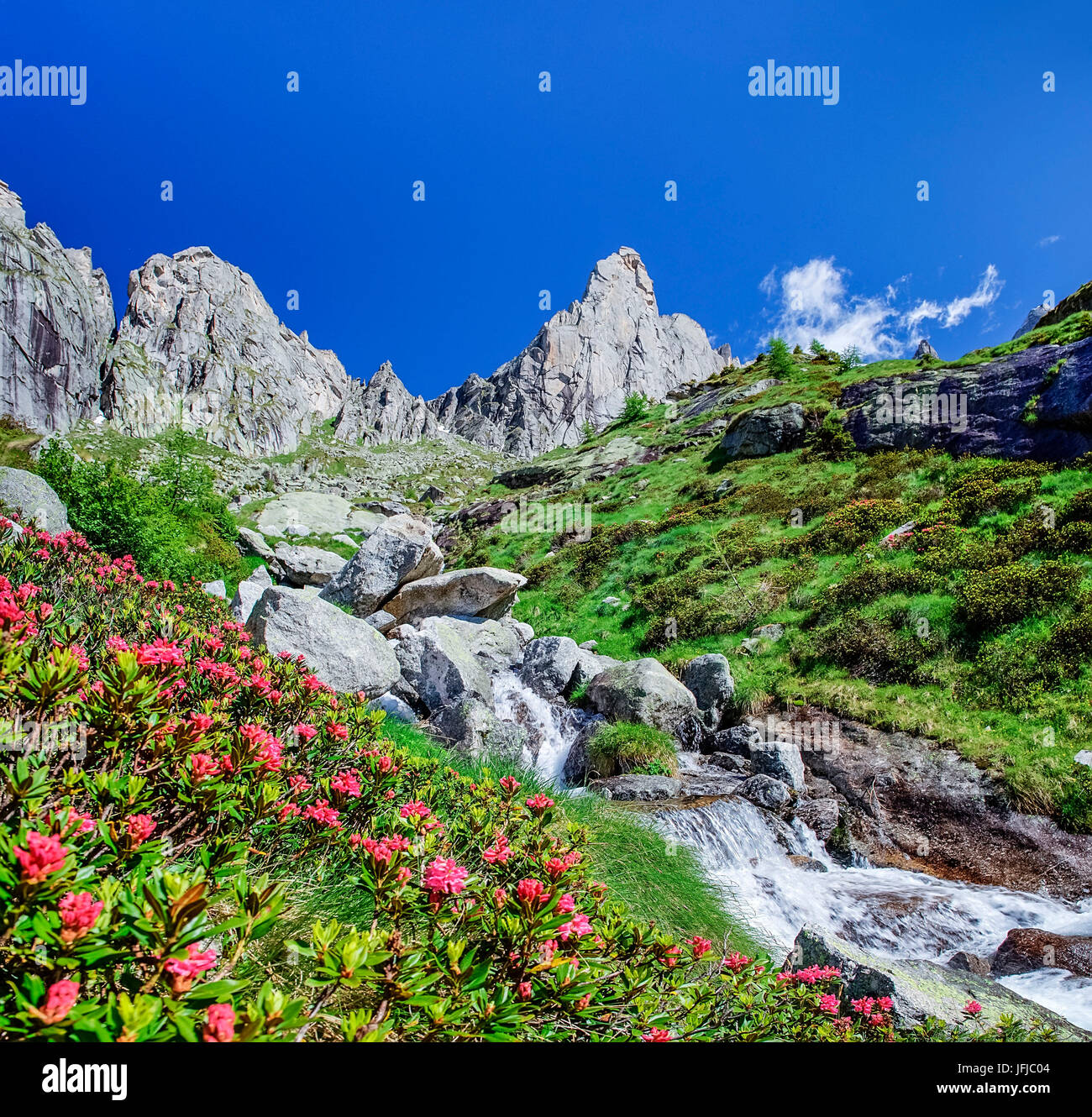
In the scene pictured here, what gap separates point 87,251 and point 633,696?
748 ft

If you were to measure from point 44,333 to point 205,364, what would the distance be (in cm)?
4260

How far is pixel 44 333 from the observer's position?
108 meters

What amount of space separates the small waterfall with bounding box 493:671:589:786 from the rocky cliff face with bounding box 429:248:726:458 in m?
161

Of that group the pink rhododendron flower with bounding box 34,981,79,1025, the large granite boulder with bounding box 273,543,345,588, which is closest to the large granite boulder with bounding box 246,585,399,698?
the pink rhododendron flower with bounding box 34,981,79,1025

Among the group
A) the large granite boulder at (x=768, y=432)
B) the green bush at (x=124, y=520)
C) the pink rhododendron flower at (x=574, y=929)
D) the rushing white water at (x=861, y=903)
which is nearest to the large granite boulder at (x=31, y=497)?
the green bush at (x=124, y=520)

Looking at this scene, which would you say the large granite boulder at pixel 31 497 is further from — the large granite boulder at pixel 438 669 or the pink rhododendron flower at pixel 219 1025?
the pink rhododendron flower at pixel 219 1025

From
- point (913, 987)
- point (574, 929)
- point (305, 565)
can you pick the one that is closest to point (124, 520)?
point (305, 565)

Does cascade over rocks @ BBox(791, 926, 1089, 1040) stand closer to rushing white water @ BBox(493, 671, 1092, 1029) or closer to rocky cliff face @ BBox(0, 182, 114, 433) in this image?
rushing white water @ BBox(493, 671, 1092, 1029)

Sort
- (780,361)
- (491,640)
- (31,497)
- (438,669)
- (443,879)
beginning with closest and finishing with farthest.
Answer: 1. (443,879)
2. (31,497)
3. (438,669)
4. (491,640)
5. (780,361)

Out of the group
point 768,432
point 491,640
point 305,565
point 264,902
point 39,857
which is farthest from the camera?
point 768,432

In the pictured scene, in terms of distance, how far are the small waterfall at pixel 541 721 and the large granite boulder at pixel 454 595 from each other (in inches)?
158

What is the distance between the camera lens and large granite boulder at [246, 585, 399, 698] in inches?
346

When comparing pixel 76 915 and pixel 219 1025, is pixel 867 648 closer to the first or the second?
pixel 219 1025

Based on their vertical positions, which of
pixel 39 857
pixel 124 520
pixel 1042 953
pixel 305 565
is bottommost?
pixel 1042 953
